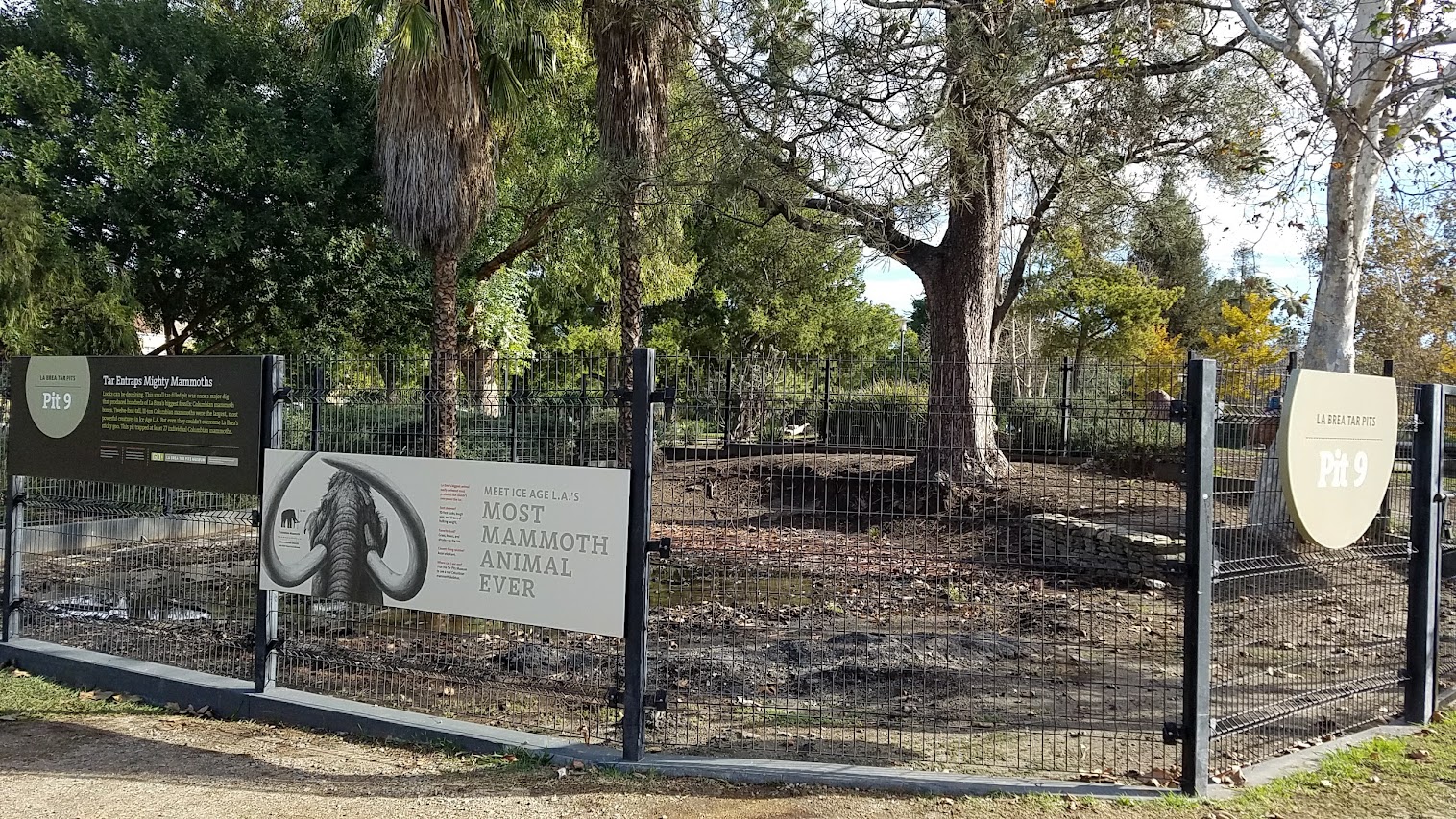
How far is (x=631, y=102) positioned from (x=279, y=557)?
10721 mm

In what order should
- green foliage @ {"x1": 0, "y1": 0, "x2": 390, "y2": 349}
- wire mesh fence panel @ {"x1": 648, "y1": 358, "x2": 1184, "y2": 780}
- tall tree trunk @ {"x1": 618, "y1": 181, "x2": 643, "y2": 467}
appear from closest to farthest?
1. wire mesh fence panel @ {"x1": 648, "y1": 358, "x2": 1184, "y2": 780}
2. tall tree trunk @ {"x1": 618, "y1": 181, "x2": 643, "y2": 467}
3. green foliage @ {"x1": 0, "y1": 0, "x2": 390, "y2": 349}

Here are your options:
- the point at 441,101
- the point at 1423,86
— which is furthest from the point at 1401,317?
the point at 441,101

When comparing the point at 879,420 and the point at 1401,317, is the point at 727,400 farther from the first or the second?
the point at 1401,317

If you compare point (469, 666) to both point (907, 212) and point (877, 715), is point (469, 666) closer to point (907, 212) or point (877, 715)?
point (877, 715)

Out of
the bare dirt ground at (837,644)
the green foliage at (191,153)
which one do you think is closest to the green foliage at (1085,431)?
the bare dirt ground at (837,644)

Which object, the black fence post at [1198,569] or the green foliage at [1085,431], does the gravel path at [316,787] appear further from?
the green foliage at [1085,431]

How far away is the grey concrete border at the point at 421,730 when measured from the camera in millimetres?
4656

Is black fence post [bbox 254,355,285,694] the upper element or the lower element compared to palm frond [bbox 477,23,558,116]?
lower

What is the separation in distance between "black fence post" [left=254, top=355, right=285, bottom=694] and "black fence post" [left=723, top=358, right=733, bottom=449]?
2833mm

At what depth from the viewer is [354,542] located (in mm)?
5707

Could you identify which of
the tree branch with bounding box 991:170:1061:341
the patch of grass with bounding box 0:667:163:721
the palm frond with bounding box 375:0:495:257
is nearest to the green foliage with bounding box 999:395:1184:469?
the patch of grass with bounding box 0:667:163:721

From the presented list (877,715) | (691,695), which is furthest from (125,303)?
(877,715)

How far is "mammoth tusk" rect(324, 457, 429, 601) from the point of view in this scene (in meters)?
5.50

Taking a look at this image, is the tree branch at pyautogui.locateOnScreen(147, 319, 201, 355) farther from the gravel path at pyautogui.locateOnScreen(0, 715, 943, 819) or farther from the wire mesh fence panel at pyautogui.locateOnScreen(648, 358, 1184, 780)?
the gravel path at pyautogui.locateOnScreen(0, 715, 943, 819)
